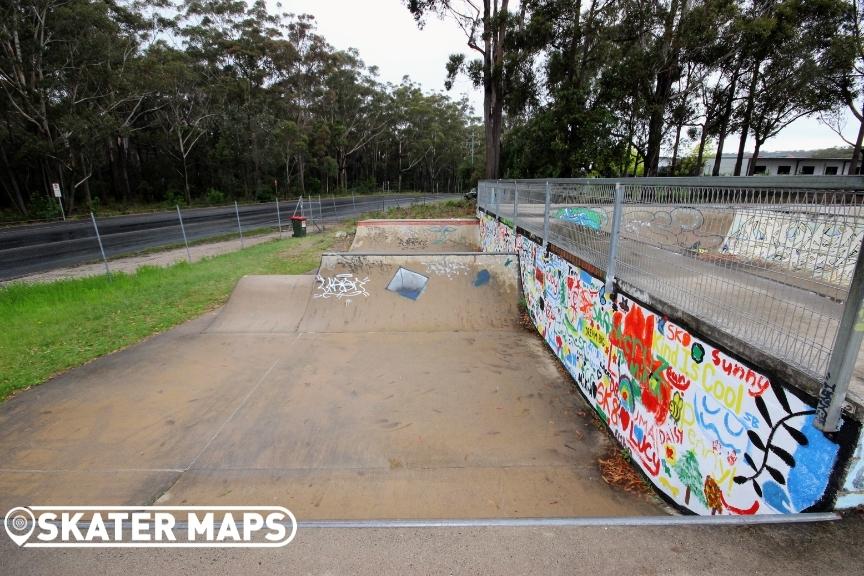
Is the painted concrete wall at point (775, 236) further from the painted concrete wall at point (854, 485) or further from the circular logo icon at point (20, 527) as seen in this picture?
the circular logo icon at point (20, 527)

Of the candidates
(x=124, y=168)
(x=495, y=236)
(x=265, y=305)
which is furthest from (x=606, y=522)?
(x=124, y=168)

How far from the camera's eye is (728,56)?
19797 millimetres

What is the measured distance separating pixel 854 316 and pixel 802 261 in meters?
0.43

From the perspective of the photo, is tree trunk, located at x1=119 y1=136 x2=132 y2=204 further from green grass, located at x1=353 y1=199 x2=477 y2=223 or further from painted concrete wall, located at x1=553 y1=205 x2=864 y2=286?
painted concrete wall, located at x1=553 y1=205 x2=864 y2=286

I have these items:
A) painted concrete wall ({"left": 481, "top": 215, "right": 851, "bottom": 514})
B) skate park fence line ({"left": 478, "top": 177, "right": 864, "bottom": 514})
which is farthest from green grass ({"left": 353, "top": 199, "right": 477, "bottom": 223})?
skate park fence line ({"left": 478, "top": 177, "right": 864, "bottom": 514})

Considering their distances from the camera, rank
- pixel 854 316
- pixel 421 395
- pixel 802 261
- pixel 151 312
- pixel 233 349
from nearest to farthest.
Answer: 1. pixel 854 316
2. pixel 802 261
3. pixel 421 395
4. pixel 233 349
5. pixel 151 312

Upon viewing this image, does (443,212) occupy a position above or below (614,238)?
below

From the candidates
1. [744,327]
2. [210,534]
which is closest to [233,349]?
[210,534]

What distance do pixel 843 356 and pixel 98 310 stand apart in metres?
9.99

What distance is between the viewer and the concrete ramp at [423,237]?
1348cm

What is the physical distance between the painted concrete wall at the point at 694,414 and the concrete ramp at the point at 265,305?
4767 millimetres

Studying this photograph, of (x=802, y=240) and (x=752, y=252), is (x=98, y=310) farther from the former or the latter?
(x=802, y=240)

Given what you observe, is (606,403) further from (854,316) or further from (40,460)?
(40,460)

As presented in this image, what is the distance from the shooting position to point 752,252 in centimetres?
237
